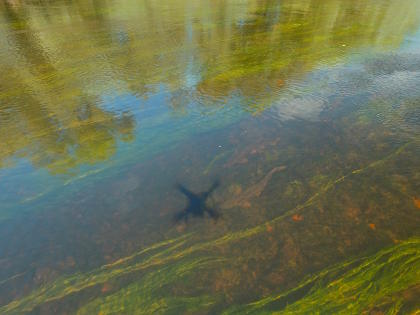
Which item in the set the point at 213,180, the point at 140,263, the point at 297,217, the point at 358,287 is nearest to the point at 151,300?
the point at 140,263

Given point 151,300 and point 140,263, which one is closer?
point 151,300

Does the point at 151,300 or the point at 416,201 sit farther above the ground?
the point at 416,201

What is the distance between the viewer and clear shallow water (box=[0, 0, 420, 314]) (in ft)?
7.34

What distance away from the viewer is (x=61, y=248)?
8.30ft

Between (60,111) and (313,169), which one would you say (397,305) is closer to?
(313,169)

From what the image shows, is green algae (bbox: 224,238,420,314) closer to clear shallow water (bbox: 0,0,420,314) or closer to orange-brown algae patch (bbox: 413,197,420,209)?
clear shallow water (bbox: 0,0,420,314)

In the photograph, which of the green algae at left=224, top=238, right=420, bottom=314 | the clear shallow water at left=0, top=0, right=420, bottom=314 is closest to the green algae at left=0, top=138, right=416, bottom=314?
the clear shallow water at left=0, top=0, right=420, bottom=314

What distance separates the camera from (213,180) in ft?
10.2

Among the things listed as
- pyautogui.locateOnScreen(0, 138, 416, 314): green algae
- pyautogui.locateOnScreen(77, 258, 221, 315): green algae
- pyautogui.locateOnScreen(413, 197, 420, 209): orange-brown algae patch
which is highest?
pyautogui.locateOnScreen(413, 197, 420, 209): orange-brown algae patch

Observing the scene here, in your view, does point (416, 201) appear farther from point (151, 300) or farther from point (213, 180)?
point (151, 300)

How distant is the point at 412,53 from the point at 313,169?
515 centimetres

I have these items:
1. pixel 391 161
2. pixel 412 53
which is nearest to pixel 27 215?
pixel 391 161

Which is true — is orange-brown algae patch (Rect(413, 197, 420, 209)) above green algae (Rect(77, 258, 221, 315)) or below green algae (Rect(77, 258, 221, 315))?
above

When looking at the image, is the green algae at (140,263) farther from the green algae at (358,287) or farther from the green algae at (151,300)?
the green algae at (358,287)
